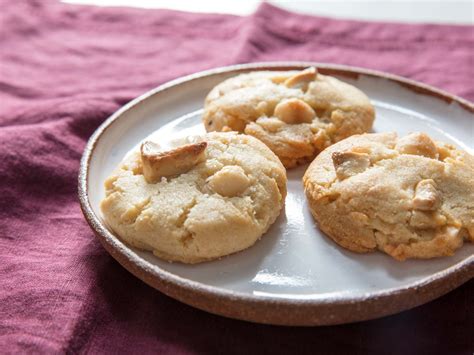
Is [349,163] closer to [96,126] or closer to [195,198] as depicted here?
[195,198]

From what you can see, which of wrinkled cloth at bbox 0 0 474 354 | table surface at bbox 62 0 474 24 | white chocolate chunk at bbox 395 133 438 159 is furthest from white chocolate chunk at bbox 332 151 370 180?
table surface at bbox 62 0 474 24

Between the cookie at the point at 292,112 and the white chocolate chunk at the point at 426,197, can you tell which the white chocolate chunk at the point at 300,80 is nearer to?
the cookie at the point at 292,112

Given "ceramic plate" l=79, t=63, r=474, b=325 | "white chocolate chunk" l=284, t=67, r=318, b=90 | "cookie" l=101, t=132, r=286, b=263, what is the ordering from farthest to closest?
1. "white chocolate chunk" l=284, t=67, r=318, b=90
2. "cookie" l=101, t=132, r=286, b=263
3. "ceramic plate" l=79, t=63, r=474, b=325

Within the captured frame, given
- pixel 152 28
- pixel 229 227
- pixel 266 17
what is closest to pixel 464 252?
pixel 229 227

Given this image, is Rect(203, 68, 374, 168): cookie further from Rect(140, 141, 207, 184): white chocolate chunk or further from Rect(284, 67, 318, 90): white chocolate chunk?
Rect(140, 141, 207, 184): white chocolate chunk

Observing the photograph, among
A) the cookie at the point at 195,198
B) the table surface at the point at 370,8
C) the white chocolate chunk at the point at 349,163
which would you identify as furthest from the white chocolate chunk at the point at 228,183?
the table surface at the point at 370,8

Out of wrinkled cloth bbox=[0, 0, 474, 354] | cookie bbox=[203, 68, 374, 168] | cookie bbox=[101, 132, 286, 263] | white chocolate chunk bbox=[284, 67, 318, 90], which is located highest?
white chocolate chunk bbox=[284, 67, 318, 90]

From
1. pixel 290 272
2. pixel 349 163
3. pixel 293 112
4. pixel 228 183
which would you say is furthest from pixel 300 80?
pixel 290 272
